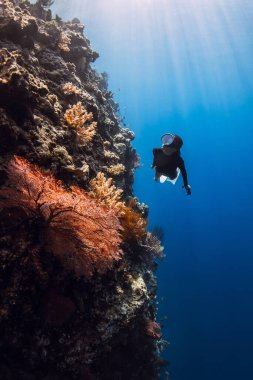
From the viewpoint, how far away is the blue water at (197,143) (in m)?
54.1

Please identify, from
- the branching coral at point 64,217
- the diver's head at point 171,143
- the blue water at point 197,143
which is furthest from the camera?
the blue water at point 197,143

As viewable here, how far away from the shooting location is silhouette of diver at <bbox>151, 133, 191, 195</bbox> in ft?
16.3

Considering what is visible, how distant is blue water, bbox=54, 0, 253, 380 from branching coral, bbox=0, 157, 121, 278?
40.0 meters

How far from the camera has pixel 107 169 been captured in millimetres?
7441

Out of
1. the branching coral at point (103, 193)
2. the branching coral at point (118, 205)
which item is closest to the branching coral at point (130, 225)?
the branching coral at point (118, 205)

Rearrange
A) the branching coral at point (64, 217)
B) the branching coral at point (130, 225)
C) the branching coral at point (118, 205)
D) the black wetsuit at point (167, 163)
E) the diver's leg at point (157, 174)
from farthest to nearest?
the branching coral at point (130, 225)
the branching coral at point (118, 205)
the diver's leg at point (157, 174)
the black wetsuit at point (167, 163)
the branching coral at point (64, 217)

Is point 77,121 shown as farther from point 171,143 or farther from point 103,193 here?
point 171,143

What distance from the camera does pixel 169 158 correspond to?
203 inches

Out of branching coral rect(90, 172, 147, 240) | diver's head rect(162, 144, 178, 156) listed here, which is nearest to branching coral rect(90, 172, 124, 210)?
branching coral rect(90, 172, 147, 240)

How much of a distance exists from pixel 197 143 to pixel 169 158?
139836 millimetres

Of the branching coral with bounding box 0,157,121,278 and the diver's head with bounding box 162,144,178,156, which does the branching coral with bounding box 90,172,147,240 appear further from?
the diver's head with bounding box 162,144,178,156

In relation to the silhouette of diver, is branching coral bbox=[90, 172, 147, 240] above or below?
below

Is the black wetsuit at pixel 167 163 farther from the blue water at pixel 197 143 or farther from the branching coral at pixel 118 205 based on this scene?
the blue water at pixel 197 143

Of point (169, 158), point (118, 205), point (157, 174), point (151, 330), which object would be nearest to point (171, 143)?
point (169, 158)
